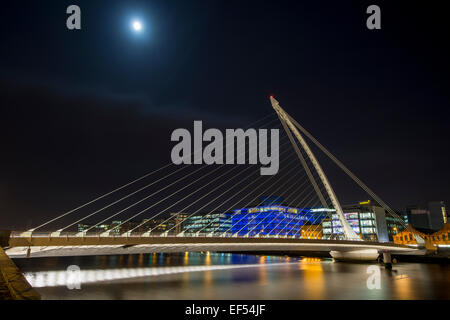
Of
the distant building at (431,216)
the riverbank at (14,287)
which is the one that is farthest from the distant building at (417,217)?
the riverbank at (14,287)

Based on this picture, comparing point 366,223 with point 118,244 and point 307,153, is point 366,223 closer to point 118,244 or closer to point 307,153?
point 307,153

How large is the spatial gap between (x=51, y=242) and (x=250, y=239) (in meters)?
12.7

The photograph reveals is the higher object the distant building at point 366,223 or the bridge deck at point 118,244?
the bridge deck at point 118,244

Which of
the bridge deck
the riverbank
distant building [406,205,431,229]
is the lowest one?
distant building [406,205,431,229]

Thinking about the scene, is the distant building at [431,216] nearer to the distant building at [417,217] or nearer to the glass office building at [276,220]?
the distant building at [417,217]

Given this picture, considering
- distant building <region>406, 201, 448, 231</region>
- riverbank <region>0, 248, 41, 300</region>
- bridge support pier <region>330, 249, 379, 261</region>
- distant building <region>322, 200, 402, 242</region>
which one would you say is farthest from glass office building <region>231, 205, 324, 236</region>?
riverbank <region>0, 248, 41, 300</region>

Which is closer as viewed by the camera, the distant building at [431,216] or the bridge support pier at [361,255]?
the bridge support pier at [361,255]

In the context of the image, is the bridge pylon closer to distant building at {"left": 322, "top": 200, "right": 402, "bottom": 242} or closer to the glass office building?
distant building at {"left": 322, "top": 200, "right": 402, "bottom": 242}

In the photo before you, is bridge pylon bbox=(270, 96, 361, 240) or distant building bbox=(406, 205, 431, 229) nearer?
bridge pylon bbox=(270, 96, 361, 240)

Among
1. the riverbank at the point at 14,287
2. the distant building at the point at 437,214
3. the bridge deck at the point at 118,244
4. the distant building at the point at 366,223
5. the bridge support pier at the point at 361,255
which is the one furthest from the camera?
Result: the distant building at the point at 437,214

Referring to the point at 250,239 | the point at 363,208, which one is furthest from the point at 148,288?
the point at 363,208

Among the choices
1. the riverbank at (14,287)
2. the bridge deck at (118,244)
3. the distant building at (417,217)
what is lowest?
the distant building at (417,217)

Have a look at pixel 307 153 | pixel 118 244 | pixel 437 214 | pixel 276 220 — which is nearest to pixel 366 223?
pixel 276 220
